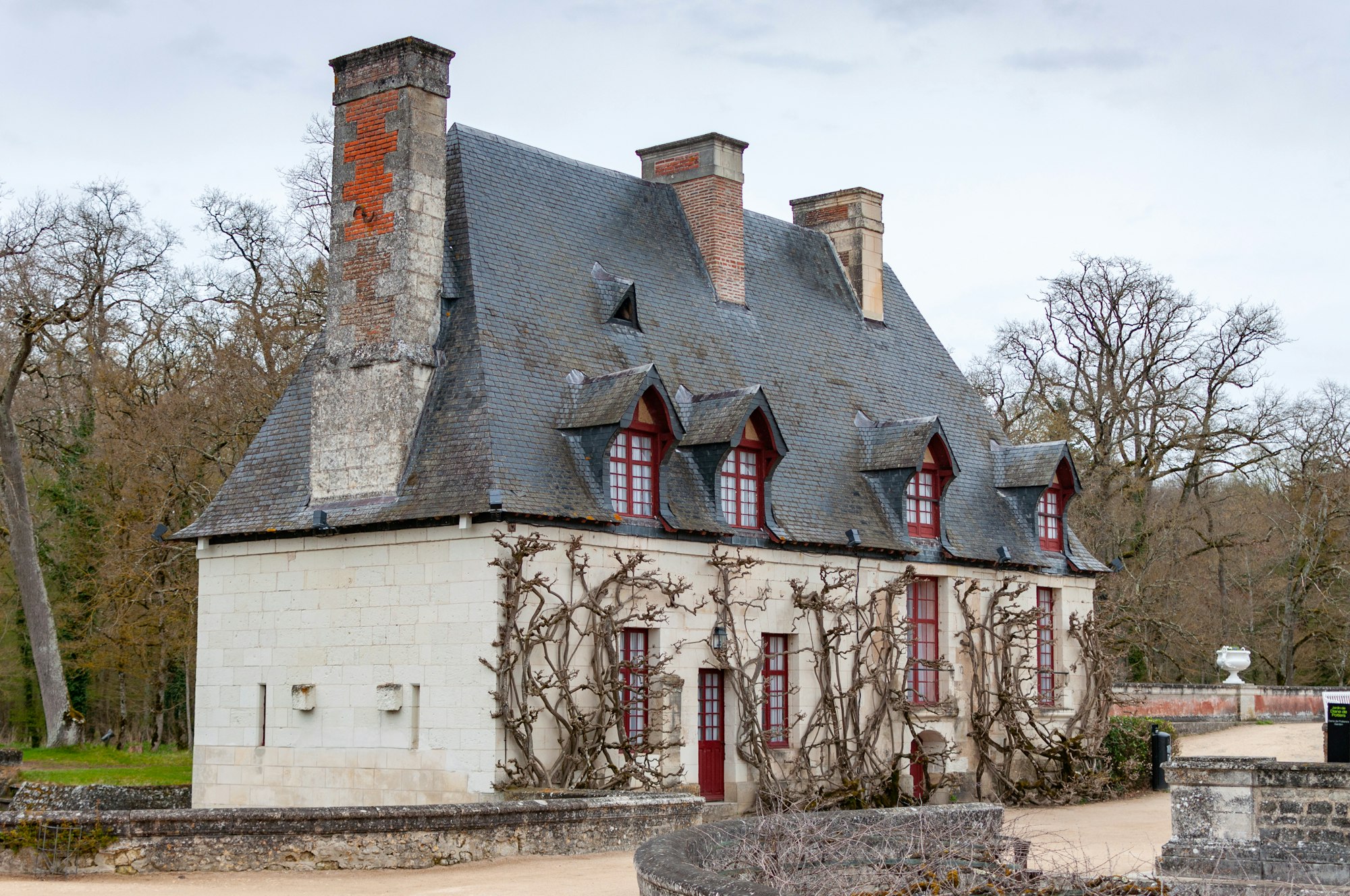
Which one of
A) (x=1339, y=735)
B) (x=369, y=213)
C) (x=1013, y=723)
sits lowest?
(x=1013, y=723)

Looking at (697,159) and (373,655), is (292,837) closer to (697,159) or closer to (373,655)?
(373,655)

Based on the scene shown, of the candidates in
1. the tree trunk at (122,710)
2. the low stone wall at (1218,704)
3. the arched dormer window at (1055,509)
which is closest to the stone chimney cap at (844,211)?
the arched dormer window at (1055,509)

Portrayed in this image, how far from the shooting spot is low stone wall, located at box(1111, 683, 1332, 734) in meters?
32.3

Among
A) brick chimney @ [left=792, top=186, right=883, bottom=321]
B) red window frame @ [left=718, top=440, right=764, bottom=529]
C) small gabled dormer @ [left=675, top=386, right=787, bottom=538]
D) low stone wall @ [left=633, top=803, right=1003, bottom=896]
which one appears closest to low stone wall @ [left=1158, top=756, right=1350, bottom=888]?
low stone wall @ [left=633, top=803, right=1003, bottom=896]

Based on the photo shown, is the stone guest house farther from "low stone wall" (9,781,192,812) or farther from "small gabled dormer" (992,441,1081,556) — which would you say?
"small gabled dormer" (992,441,1081,556)

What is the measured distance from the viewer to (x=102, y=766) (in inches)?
921

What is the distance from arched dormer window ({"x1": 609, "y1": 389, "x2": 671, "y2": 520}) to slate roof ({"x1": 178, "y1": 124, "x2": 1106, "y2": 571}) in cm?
20

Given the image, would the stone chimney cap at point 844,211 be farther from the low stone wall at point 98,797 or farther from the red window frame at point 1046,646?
the low stone wall at point 98,797

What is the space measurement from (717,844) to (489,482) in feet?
20.4

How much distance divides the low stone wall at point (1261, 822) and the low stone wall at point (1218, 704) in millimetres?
18648

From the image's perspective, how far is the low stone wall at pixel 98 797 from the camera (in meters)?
16.8

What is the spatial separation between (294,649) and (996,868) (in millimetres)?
10291

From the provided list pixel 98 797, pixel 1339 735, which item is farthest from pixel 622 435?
pixel 1339 735

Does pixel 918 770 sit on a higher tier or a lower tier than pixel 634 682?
lower
